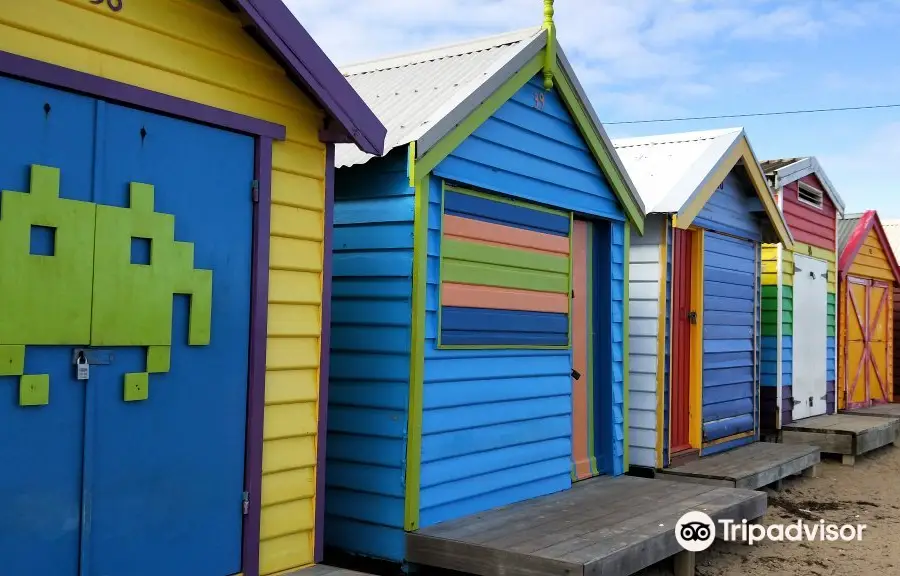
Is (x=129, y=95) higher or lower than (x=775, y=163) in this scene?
lower

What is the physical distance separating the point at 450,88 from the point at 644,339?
369 cm

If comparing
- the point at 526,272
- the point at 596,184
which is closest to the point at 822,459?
the point at 596,184

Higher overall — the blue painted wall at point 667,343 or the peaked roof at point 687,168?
the peaked roof at point 687,168

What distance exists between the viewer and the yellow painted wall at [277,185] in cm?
416

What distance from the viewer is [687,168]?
30.9ft

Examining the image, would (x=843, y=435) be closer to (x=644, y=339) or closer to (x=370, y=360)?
(x=644, y=339)

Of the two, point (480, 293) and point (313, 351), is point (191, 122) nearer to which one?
point (313, 351)

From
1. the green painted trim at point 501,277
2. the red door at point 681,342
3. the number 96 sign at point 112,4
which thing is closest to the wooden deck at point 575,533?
the green painted trim at point 501,277

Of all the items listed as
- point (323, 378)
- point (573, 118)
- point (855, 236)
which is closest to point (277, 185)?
point (323, 378)

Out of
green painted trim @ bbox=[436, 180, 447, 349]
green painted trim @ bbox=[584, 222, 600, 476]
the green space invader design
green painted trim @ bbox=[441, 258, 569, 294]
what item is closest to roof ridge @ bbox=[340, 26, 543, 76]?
green painted trim @ bbox=[436, 180, 447, 349]

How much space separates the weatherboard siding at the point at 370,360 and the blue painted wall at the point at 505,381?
192 mm

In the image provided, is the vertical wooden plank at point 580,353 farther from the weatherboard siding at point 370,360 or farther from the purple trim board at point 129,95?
the purple trim board at point 129,95

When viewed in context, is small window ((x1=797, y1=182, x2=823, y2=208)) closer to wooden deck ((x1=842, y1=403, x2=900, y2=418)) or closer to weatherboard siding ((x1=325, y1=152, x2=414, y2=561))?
wooden deck ((x1=842, y1=403, x2=900, y2=418))

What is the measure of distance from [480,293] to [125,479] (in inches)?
114
